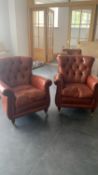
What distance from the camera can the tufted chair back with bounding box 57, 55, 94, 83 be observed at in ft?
9.34

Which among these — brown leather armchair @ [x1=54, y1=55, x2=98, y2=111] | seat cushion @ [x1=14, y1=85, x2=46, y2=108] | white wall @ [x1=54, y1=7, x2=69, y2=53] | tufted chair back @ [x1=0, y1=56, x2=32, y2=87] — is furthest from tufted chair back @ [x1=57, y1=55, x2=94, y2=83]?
white wall @ [x1=54, y1=7, x2=69, y2=53]

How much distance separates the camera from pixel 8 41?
550cm

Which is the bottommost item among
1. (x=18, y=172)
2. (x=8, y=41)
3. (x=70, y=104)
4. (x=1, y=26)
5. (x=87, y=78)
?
(x=18, y=172)

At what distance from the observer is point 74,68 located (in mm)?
2908

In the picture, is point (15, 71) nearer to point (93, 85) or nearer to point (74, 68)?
point (74, 68)

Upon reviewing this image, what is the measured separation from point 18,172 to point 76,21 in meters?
5.32

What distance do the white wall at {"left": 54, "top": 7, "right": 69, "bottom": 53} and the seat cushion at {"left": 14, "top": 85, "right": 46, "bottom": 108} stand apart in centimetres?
512

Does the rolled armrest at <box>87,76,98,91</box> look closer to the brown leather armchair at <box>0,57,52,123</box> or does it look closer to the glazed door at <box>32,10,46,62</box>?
the brown leather armchair at <box>0,57,52,123</box>

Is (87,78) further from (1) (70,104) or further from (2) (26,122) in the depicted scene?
(2) (26,122)

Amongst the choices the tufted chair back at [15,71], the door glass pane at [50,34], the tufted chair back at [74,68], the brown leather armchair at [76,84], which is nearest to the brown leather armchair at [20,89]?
the tufted chair back at [15,71]

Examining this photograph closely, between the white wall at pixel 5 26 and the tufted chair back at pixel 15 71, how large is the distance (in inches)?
123

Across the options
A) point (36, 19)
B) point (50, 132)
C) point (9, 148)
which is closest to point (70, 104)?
point (50, 132)

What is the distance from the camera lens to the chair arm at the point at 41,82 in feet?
7.95

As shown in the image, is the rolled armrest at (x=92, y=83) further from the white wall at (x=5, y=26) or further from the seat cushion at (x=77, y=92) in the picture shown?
the white wall at (x=5, y=26)
